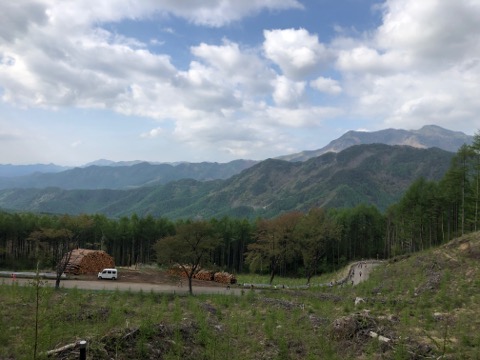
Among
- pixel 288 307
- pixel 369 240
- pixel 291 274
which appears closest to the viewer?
pixel 288 307

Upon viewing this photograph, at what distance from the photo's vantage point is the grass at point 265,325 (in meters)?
15.2

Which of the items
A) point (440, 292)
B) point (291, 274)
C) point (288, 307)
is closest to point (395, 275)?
point (440, 292)

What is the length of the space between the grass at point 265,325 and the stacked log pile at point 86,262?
26234 millimetres

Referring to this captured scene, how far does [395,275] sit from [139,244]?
72.7 metres

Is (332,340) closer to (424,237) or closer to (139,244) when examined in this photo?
(424,237)

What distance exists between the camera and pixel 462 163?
4997cm

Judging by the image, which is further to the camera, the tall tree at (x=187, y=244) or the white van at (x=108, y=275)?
the white van at (x=108, y=275)

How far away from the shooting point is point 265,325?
68.6ft

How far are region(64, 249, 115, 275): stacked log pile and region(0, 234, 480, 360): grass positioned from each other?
86.1ft

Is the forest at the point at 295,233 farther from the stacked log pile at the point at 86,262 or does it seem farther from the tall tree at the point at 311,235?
the stacked log pile at the point at 86,262

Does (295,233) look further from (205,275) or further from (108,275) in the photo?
(108,275)

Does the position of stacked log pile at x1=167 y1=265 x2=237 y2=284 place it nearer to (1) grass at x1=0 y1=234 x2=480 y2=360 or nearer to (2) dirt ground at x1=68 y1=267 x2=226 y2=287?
(2) dirt ground at x1=68 y1=267 x2=226 y2=287

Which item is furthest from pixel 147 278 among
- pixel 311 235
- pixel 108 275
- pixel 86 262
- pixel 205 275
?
pixel 311 235

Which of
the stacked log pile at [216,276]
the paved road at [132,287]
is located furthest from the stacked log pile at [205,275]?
the paved road at [132,287]
